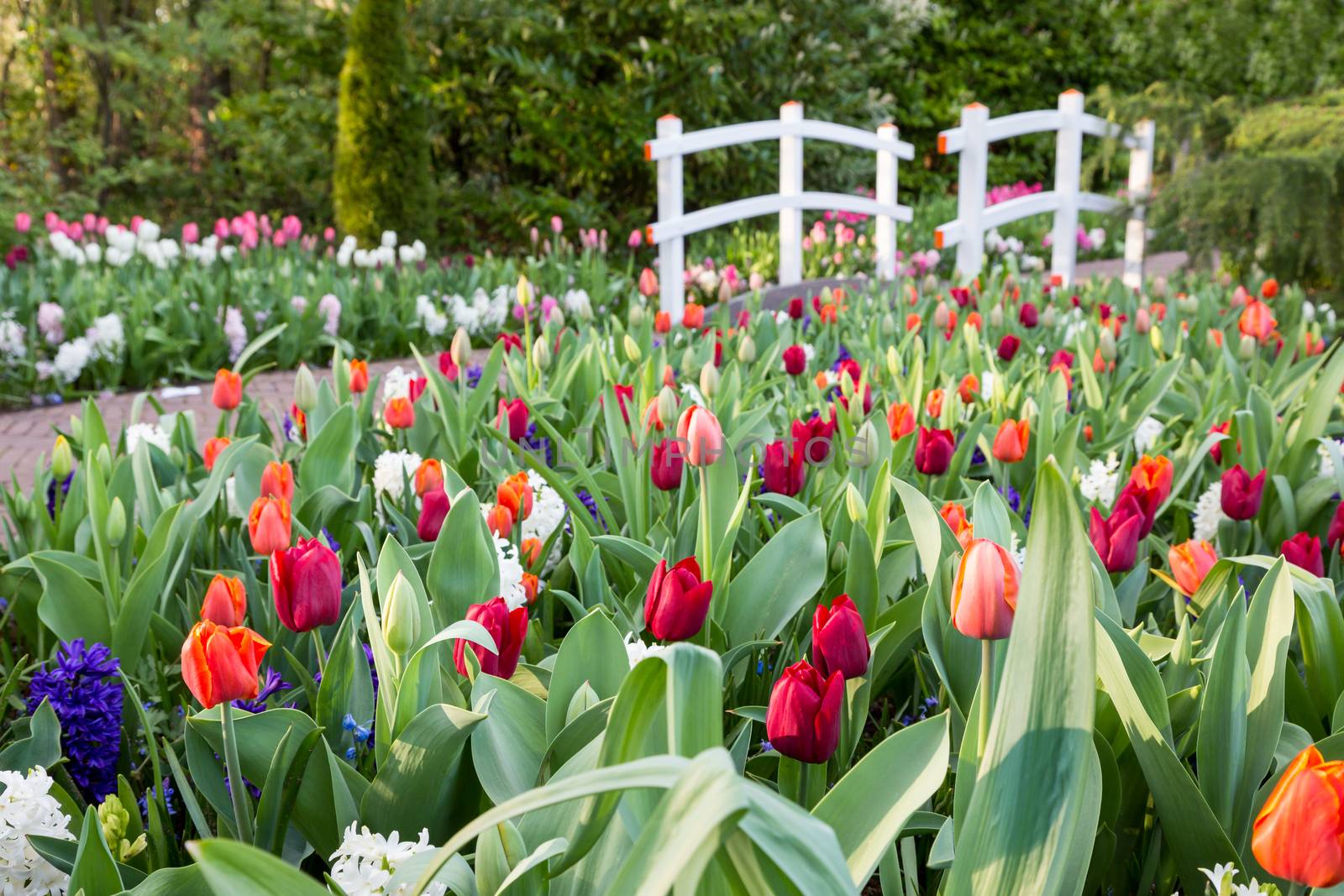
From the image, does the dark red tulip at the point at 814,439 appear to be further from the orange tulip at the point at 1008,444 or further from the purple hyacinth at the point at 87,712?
the purple hyacinth at the point at 87,712

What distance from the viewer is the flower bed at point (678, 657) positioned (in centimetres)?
77

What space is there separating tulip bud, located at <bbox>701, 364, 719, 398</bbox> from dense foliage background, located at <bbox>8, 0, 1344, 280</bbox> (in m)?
7.34

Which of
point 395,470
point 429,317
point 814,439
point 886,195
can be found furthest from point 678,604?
point 886,195

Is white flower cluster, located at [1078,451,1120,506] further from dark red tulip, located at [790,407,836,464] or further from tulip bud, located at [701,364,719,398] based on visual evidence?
tulip bud, located at [701,364,719,398]

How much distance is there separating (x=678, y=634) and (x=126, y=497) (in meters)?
1.34

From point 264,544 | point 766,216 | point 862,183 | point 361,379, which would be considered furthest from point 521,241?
point 264,544

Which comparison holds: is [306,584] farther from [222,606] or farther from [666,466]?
[666,466]

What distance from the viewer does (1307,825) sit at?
2.54 feet

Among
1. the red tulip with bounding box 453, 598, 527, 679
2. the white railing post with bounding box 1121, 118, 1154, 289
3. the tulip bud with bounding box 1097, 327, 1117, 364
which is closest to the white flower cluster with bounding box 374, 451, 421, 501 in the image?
the red tulip with bounding box 453, 598, 527, 679

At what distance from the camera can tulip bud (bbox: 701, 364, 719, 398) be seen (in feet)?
7.22

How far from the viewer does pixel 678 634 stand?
3.89 ft

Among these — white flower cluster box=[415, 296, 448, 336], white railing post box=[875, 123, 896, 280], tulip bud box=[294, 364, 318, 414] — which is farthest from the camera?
white railing post box=[875, 123, 896, 280]

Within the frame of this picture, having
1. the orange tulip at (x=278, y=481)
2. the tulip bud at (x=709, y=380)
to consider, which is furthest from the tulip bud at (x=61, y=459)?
the tulip bud at (x=709, y=380)

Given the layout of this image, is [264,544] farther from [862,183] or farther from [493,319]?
[862,183]
